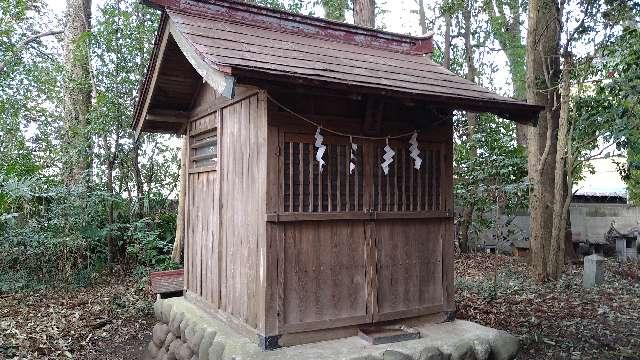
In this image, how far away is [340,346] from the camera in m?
4.89

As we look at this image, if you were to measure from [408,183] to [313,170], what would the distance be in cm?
126

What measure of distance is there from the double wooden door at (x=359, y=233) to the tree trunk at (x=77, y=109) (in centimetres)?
805

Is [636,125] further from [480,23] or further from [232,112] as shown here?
[480,23]

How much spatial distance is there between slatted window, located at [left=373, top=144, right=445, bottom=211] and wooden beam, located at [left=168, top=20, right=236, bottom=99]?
2.04 meters

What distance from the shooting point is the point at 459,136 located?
1499 cm

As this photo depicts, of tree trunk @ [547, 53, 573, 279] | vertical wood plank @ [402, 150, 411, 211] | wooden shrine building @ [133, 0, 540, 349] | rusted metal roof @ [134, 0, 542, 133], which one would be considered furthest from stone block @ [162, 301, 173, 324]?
tree trunk @ [547, 53, 573, 279]

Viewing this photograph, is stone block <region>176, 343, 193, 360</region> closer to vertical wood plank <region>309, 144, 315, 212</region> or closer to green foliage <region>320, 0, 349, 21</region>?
vertical wood plank <region>309, 144, 315, 212</region>

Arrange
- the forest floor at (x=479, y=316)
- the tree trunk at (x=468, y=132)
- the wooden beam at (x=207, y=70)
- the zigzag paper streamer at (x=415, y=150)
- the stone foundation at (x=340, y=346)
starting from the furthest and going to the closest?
the tree trunk at (x=468, y=132)
the forest floor at (x=479, y=316)
the zigzag paper streamer at (x=415, y=150)
the stone foundation at (x=340, y=346)
the wooden beam at (x=207, y=70)

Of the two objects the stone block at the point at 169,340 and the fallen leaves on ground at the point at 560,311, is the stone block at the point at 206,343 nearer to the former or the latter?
the stone block at the point at 169,340

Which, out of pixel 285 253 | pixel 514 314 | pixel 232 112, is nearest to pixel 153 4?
pixel 232 112

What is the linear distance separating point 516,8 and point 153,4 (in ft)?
43.0

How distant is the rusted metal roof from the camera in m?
4.54

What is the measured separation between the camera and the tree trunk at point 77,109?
37.5 ft

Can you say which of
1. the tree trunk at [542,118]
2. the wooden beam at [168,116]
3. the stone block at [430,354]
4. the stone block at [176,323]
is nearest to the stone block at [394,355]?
the stone block at [430,354]
